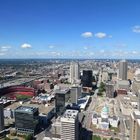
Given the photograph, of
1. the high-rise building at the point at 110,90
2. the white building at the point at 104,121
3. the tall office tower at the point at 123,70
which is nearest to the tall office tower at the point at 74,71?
the tall office tower at the point at 123,70

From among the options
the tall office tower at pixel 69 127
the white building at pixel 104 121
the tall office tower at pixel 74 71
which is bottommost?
the white building at pixel 104 121

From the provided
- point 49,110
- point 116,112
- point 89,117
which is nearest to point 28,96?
point 49,110

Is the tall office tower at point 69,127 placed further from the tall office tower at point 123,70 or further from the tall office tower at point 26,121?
the tall office tower at point 123,70

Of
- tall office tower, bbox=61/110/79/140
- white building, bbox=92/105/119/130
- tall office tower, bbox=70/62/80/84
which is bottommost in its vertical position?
white building, bbox=92/105/119/130

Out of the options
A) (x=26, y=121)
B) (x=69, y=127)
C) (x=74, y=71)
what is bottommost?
(x=26, y=121)

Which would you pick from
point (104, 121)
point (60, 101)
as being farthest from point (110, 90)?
point (104, 121)

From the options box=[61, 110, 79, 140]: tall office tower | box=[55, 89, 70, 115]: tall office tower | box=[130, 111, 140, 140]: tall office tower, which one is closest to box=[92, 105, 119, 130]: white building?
box=[55, 89, 70, 115]: tall office tower

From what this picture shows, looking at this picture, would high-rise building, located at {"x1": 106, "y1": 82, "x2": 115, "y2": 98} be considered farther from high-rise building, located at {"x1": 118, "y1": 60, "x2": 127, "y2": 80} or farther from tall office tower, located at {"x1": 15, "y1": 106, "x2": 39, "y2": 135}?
tall office tower, located at {"x1": 15, "y1": 106, "x2": 39, "y2": 135}

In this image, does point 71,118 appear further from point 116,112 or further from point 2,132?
point 116,112

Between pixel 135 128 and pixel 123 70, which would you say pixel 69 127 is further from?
pixel 123 70

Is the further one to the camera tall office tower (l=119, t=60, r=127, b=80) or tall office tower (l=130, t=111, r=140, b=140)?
tall office tower (l=119, t=60, r=127, b=80)

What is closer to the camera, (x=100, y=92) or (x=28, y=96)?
(x=28, y=96)
